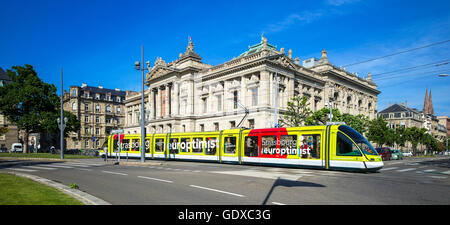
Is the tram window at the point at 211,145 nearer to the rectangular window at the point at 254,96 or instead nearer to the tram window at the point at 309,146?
the tram window at the point at 309,146

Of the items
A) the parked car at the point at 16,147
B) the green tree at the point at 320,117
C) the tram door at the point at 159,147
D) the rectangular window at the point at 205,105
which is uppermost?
the rectangular window at the point at 205,105

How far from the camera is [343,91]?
6047 cm

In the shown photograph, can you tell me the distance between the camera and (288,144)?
21719 mm

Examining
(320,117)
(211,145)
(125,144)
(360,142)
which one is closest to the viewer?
(360,142)

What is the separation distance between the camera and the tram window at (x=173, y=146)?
30906 mm

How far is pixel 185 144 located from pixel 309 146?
13425mm

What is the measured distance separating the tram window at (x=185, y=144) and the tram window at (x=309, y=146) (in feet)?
40.0

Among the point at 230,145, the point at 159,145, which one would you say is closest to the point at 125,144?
the point at 159,145

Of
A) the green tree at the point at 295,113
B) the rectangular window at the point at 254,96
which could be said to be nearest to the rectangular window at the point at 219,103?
the rectangular window at the point at 254,96

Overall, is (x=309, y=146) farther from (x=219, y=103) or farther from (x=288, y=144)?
(x=219, y=103)

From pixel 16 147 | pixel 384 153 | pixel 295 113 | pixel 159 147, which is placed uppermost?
pixel 295 113

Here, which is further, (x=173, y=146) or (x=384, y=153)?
(x=384, y=153)
